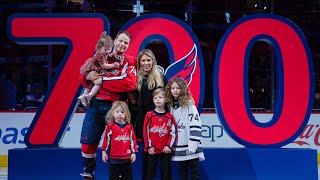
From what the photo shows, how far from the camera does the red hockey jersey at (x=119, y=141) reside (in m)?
4.12

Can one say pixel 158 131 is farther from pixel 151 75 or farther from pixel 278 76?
Answer: pixel 278 76

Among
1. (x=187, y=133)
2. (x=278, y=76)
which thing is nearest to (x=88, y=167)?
(x=187, y=133)

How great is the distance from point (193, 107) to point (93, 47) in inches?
Result: 46.1

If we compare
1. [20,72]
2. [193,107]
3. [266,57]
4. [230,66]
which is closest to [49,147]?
[193,107]

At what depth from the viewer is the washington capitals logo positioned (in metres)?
4.69

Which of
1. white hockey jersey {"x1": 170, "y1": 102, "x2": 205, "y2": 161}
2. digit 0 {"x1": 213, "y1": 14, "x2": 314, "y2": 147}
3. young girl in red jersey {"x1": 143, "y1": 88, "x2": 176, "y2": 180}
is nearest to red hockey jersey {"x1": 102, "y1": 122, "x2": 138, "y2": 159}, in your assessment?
young girl in red jersey {"x1": 143, "y1": 88, "x2": 176, "y2": 180}

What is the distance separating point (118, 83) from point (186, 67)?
79cm

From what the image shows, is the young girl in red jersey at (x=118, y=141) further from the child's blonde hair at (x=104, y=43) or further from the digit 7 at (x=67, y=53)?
the digit 7 at (x=67, y=53)

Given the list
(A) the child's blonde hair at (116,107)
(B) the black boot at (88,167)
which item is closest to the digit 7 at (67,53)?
(B) the black boot at (88,167)

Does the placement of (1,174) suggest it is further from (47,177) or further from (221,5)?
(221,5)

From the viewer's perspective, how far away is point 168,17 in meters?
4.78

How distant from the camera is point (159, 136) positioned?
4.19 metres

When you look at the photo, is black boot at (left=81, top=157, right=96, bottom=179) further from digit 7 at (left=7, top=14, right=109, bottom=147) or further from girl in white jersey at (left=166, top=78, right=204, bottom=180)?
girl in white jersey at (left=166, top=78, right=204, bottom=180)

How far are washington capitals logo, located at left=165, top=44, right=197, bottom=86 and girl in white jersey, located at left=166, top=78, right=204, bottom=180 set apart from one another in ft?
1.33
